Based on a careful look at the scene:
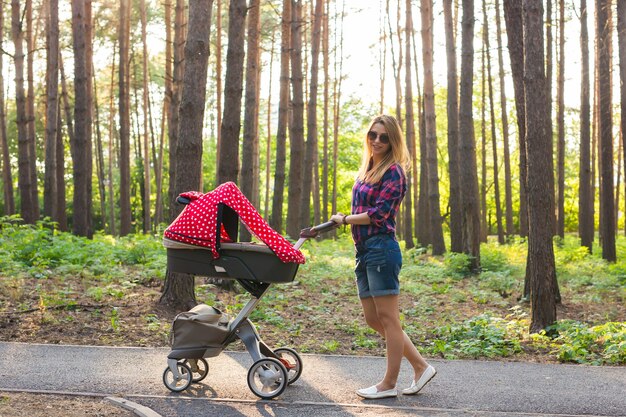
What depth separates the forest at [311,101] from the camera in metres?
10.3

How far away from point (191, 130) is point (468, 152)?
946 cm

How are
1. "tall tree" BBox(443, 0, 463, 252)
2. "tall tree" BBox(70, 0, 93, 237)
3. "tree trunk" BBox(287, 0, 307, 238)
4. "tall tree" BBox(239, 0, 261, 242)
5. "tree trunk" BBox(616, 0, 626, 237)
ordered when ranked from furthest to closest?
"tree trunk" BBox(287, 0, 307, 238)
"tall tree" BBox(443, 0, 463, 252)
"tall tree" BBox(70, 0, 93, 237)
"tree trunk" BBox(616, 0, 626, 237)
"tall tree" BBox(239, 0, 261, 242)

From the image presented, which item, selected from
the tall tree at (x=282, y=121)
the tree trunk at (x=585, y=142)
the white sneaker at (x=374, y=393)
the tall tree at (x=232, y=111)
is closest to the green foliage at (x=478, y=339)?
the white sneaker at (x=374, y=393)

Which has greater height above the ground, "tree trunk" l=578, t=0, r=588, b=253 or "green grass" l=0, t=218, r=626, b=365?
"tree trunk" l=578, t=0, r=588, b=253

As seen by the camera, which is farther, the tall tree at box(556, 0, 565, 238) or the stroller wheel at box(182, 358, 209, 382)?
the tall tree at box(556, 0, 565, 238)

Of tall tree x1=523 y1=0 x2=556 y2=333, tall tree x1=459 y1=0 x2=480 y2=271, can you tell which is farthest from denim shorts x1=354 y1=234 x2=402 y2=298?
tall tree x1=459 y1=0 x2=480 y2=271

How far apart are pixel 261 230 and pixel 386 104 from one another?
142ft

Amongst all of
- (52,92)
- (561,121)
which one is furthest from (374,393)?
(561,121)

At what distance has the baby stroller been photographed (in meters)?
6.20

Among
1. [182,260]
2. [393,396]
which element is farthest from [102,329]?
[393,396]

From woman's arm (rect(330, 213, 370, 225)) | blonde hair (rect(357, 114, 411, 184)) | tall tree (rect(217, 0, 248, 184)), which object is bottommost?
woman's arm (rect(330, 213, 370, 225))

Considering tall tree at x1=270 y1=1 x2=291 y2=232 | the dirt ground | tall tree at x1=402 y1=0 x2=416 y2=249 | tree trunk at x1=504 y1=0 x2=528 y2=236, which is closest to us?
the dirt ground

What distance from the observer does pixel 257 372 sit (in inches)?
251

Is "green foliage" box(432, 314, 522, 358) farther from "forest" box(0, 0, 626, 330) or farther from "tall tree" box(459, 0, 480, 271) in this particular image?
"tall tree" box(459, 0, 480, 271)
